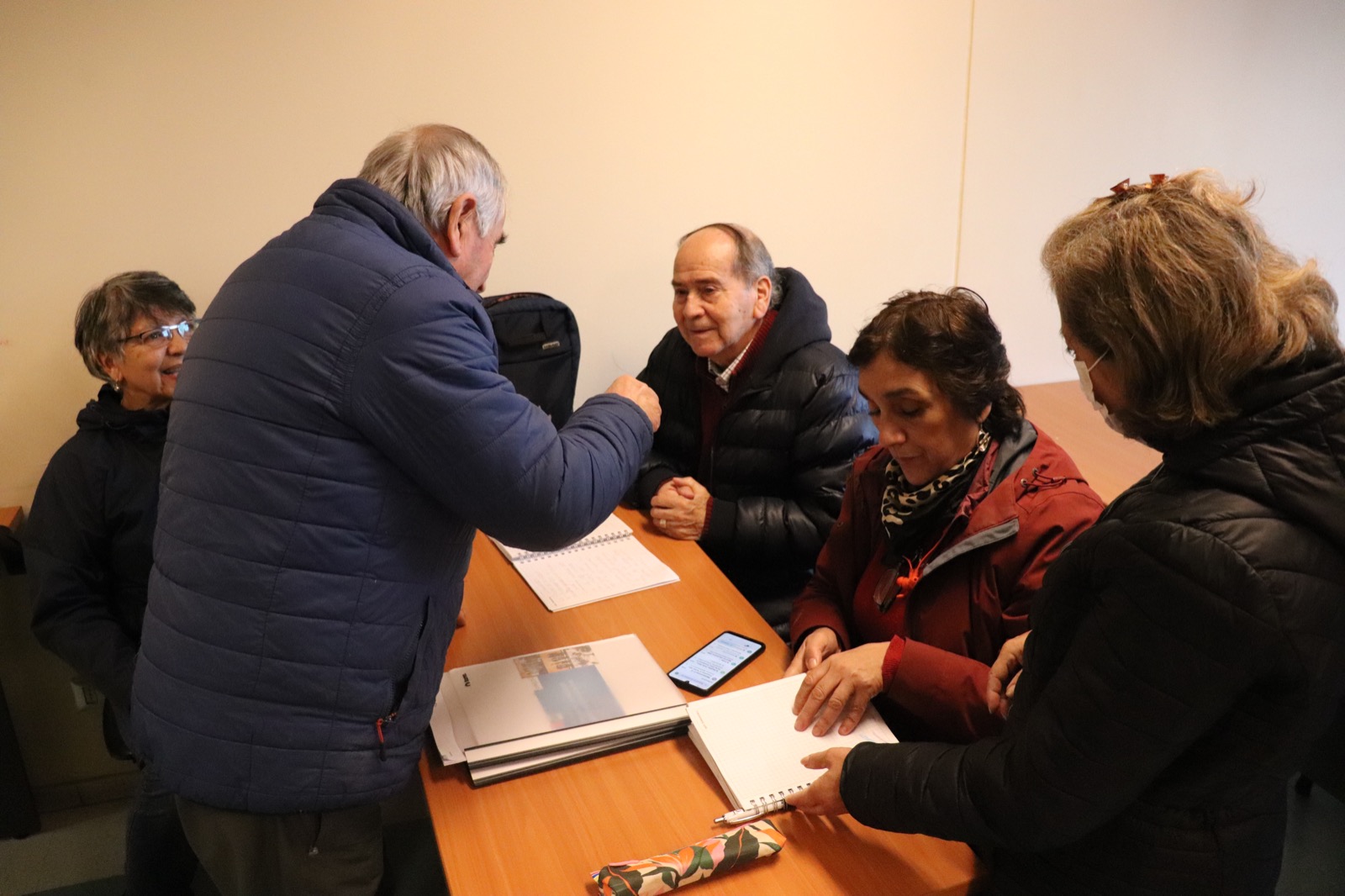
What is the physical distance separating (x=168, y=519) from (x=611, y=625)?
747mm

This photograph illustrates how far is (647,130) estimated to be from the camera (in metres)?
2.54

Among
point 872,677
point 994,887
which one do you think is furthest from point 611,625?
point 994,887

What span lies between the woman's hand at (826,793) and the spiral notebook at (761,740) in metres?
0.03

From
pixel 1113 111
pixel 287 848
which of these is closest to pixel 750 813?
pixel 287 848

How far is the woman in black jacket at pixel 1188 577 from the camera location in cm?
78

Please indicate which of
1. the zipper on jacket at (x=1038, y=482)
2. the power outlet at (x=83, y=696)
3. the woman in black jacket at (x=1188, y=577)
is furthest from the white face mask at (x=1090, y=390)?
the power outlet at (x=83, y=696)

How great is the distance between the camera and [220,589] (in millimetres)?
1104

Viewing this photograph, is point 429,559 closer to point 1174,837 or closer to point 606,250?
point 1174,837

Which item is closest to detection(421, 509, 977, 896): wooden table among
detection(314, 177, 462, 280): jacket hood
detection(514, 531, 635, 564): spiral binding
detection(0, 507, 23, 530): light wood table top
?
detection(514, 531, 635, 564): spiral binding

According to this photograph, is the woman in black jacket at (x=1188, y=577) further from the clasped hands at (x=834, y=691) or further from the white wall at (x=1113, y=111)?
the white wall at (x=1113, y=111)

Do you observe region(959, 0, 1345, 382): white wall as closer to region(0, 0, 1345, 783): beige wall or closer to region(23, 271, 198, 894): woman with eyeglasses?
region(0, 0, 1345, 783): beige wall

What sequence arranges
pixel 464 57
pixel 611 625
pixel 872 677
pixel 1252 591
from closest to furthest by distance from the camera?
pixel 1252 591 < pixel 872 677 < pixel 611 625 < pixel 464 57

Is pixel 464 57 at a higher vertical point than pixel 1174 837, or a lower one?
higher

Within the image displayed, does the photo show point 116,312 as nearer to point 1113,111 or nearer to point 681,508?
point 681,508
